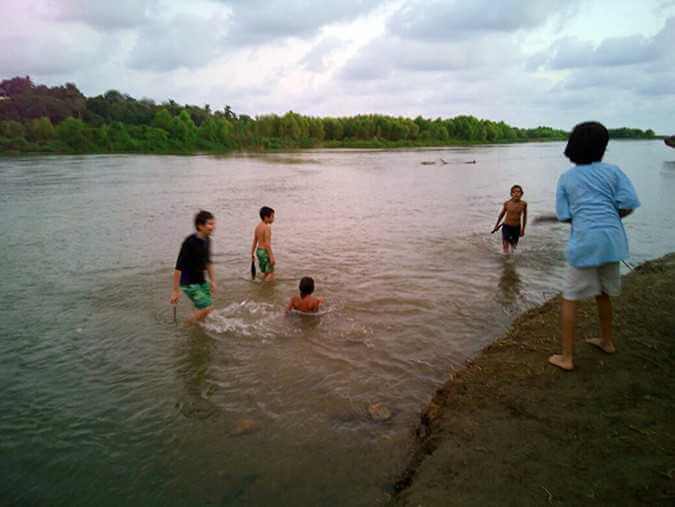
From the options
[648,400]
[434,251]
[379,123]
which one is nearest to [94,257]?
[434,251]

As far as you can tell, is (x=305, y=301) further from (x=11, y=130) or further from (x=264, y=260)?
(x=11, y=130)

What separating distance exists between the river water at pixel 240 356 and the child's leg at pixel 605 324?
162 centimetres

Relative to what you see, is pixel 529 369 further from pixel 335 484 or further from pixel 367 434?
pixel 335 484

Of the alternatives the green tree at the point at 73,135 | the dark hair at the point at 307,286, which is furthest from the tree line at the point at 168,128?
the dark hair at the point at 307,286

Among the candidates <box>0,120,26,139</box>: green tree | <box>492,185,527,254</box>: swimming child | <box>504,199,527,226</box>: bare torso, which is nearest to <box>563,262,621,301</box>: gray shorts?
<box>492,185,527,254</box>: swimming child

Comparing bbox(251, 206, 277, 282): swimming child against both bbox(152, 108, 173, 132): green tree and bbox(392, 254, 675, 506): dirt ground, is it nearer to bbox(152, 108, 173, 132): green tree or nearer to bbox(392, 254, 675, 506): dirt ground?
bbox(392, 254, 675, 506): dirt ground

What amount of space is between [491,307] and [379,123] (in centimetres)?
11640

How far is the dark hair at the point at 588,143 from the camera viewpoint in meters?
3.82

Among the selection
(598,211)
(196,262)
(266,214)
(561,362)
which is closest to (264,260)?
(266,214)

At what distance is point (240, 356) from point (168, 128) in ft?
328

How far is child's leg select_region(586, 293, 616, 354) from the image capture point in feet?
13.8

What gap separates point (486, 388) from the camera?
424cm

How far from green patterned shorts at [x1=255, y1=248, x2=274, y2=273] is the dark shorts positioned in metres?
5.63

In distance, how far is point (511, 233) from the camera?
10.2 m
